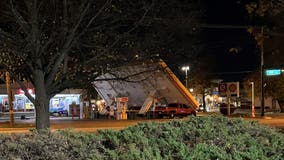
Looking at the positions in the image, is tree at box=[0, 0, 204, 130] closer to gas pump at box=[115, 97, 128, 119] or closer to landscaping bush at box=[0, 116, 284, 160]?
landscaping bush at box=[0, 116, 284, 160]

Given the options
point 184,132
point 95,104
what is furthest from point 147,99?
point 184,132

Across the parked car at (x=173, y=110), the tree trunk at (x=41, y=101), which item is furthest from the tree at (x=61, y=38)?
the parked car at (x=173, y=110)

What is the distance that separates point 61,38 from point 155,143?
5440mm

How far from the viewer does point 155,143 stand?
694 centimetres

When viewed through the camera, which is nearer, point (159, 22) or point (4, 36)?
point (4, 36)

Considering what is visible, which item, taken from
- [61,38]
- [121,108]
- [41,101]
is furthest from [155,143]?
[121,108]

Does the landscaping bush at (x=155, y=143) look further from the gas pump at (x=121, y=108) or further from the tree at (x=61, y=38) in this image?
the gas pump at (x=121, y=108)

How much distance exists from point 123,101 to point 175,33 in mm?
36414

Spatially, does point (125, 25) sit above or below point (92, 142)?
above

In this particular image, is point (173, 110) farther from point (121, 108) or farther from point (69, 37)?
point (69, 37)

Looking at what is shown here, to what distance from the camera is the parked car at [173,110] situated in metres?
50.8

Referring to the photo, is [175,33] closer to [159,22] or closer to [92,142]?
[159,22]

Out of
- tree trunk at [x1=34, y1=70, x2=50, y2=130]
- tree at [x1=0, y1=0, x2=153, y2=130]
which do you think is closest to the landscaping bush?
tree at [x1=0, y1=0, x2=153, y2=130]

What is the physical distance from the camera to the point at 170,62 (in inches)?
548
